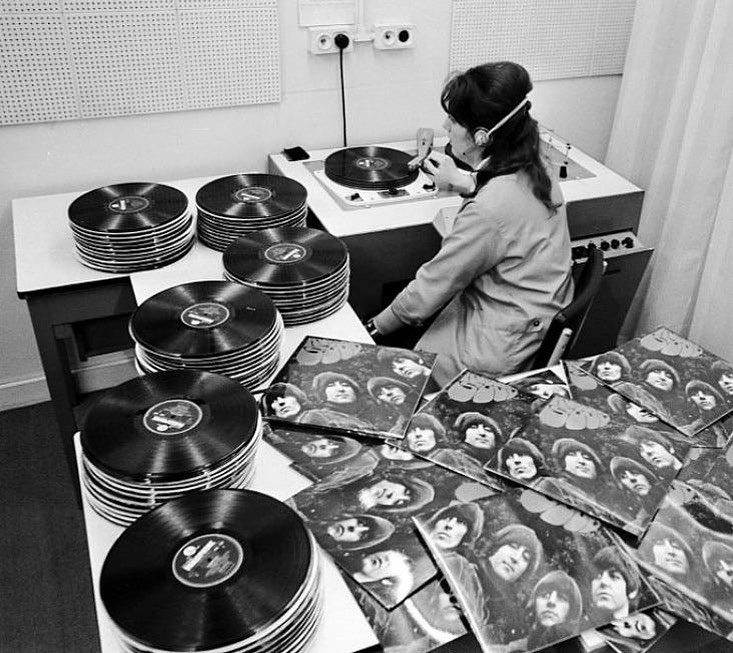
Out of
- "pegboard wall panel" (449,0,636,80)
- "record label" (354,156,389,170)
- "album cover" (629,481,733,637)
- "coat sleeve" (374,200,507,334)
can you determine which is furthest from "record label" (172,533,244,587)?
"pegboard wall panel" (449,0,636,80)

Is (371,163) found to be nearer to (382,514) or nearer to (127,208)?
(127,208)

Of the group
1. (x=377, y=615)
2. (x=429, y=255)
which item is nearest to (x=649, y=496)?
(x=377, y=615)

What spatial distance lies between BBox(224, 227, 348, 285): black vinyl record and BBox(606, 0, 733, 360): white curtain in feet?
4.52

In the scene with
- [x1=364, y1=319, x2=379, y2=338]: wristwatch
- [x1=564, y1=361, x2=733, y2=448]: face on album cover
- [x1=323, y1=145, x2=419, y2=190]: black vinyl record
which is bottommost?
[x1=364, y1=319, x2=379, y2=338]: wristwatch

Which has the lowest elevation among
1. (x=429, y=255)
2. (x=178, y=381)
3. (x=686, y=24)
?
(x=429, y=255)

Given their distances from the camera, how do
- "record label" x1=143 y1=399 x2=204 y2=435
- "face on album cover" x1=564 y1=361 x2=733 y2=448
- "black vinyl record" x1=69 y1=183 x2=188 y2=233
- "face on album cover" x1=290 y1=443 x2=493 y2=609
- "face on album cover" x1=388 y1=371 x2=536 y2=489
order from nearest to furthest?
"face on album cover" x1=290 y1=443 x2=493 y2=609, "record label" x1=143 y1=399 x2=204 y2=435, "face on album cover" x1=388 y1=371 x2=536 y2=489, "face on album cover" x1=564 y1=361 x2=733 y2=448, "black vinyl record" x1=69 y1=183 x2=188 y2=233

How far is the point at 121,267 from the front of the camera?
2178 millimetres

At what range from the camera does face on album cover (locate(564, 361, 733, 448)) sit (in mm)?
1681

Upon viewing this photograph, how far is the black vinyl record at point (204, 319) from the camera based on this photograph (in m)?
1.70

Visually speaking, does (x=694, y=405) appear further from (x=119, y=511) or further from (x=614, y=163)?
(x=614, y=163)

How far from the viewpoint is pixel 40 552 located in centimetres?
234

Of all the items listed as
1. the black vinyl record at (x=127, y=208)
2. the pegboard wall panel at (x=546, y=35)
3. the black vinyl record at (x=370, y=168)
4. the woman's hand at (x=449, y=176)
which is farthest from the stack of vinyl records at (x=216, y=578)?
the pegboard wall panel at (x=546, y=35)

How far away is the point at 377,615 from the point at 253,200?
56.3 inches

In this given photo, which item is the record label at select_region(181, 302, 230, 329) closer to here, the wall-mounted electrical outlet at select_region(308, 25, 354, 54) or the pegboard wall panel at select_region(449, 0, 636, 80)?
the wall-mounted electrical outlet at select_region(308, 25, 354, 54)
